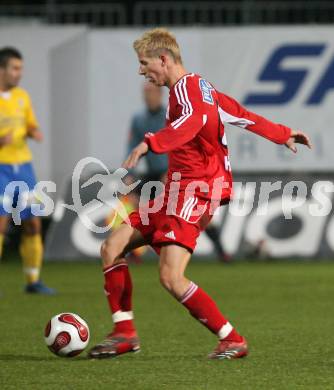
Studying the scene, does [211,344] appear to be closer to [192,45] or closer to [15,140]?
[15,140]

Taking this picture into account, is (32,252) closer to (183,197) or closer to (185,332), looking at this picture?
(185,332)

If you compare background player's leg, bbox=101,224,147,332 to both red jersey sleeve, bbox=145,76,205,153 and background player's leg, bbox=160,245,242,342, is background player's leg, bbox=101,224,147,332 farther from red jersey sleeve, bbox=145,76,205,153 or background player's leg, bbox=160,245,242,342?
red jersey sleeve, bbox=145,76,205,153

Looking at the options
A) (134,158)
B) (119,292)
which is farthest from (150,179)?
(134,158)

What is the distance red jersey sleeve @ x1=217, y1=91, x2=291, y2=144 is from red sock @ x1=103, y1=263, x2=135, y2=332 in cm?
104

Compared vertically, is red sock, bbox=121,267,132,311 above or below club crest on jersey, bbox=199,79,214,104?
below

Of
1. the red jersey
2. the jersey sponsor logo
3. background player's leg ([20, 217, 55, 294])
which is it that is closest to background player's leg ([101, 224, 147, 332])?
the red jersey

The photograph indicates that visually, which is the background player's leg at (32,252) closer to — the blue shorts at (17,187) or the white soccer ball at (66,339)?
the blue shorts at (17,187)

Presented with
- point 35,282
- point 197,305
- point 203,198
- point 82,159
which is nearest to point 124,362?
point 197,305

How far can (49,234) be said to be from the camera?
14.8m

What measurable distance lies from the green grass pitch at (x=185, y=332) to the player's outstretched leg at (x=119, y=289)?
0.10 m

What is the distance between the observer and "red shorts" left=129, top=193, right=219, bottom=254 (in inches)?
260

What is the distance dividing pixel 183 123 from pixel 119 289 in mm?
1072

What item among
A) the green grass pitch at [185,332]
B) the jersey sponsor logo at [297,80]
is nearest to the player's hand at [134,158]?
the green grass pitch at [185,332]

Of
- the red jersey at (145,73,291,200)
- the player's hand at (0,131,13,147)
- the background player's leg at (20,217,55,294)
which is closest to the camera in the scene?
the red jersey at (145,73,291,200)
